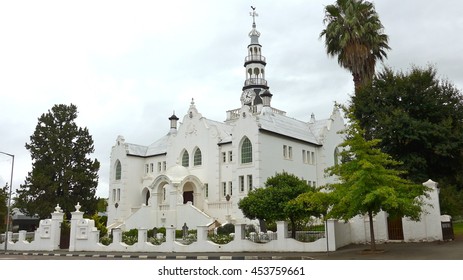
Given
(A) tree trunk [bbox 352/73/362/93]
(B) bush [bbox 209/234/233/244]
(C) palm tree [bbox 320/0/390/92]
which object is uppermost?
(C) palm tree [bbox 320/0/390/92]

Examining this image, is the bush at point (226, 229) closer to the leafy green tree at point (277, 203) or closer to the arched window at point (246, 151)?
the arched window at point (246, 151)

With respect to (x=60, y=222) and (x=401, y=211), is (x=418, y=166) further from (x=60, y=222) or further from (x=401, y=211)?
(x=60, y=222)

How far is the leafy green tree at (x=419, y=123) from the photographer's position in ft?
84.4

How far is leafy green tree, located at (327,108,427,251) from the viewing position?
17875 millimetres

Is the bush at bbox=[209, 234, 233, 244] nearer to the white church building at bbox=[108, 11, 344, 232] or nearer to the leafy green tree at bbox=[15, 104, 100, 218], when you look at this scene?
the white church building at bbox=[108, 11, 344, 232]

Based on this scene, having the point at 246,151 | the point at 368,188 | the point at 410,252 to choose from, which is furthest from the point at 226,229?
the point at 368,188

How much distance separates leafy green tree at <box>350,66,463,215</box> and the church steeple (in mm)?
24749

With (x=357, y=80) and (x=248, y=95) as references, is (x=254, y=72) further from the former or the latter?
(x=357, y=80)

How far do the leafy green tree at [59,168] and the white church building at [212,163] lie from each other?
3033mm

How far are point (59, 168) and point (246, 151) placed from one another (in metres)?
21.1

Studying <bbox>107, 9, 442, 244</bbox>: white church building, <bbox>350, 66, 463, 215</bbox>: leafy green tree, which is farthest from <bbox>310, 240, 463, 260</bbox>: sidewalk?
<bbox>107, 9, 442, 244</bbox>: white church building

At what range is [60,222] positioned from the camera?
108ft

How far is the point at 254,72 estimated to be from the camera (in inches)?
2135

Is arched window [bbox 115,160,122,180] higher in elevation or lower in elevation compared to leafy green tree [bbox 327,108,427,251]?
higher
